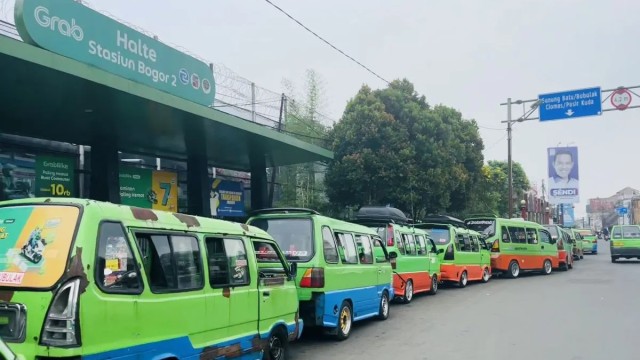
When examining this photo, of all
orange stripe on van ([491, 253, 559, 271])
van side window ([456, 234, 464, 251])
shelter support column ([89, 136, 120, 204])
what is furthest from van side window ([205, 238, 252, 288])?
orange stripe on van ([491, 253, 559, 271])

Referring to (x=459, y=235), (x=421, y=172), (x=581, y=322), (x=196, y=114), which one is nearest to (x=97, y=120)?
(x=196, y=114)

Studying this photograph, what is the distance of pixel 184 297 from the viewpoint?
529 cm

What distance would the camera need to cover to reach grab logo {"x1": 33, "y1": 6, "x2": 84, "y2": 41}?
8.15 m

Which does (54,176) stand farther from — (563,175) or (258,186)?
(563,175)

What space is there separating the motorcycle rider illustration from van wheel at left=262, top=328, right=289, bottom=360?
342 cm

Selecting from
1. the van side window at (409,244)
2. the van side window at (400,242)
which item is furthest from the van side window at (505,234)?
the van side window at (400,242)

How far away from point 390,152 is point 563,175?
96.1ft

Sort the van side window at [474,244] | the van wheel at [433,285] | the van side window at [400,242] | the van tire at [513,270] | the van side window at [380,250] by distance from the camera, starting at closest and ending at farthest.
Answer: the van side window at [380,250], the van side window at [400,242], the van wheel at [433,285], the van side window at [474,244], the van tire at [513,270]

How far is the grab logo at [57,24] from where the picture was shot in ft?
26.7

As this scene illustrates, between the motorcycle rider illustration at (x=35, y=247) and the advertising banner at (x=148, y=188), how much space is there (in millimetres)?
9177

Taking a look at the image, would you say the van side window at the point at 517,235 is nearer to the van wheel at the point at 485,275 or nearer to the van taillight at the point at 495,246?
the van taillight at the point at 495,246

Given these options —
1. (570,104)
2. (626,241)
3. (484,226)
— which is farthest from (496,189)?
(484,226)

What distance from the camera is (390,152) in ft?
69.2

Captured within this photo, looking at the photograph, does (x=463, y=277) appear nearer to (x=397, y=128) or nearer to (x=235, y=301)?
(x=397, y=128)
